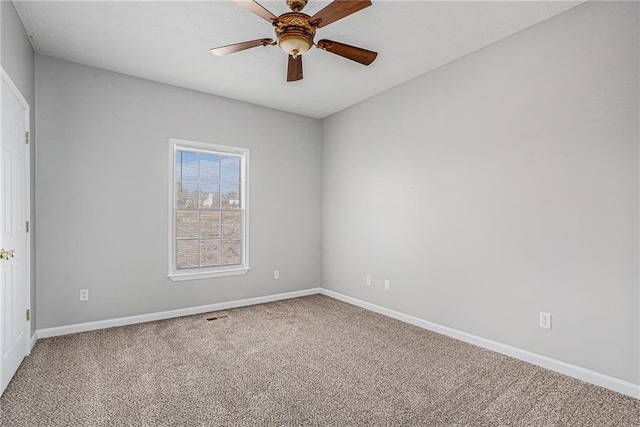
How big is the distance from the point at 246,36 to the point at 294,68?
56cm

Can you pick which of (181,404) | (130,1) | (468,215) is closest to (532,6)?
(468,215)

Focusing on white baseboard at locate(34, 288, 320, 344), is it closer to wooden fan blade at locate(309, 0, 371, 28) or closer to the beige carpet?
→ the beige carpet

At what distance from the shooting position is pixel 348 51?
254 centimetres

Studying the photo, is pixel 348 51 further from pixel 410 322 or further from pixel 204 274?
pixel 204 274

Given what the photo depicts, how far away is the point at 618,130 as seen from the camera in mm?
2348

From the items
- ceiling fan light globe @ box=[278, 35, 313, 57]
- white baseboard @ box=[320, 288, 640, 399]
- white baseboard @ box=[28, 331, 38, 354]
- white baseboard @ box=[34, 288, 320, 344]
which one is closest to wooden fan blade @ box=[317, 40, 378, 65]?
ceiling fan light globe @ box=[278, 35, 313, 57]

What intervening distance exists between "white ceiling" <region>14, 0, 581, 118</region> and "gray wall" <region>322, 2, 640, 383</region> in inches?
12.2

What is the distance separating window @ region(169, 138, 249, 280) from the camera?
4121mm

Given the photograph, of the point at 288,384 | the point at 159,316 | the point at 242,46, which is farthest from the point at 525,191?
the point at 159,316

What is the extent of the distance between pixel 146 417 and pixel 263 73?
3.20 metres

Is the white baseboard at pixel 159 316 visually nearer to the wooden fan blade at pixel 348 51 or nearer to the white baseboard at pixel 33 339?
the white baseboard at pixel 33 339

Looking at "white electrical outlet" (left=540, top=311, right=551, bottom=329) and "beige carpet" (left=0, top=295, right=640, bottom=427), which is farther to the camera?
"white electrical outlet" (left=540, top=311, right=551, bottom=329)

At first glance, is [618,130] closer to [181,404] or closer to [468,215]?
[468,215]

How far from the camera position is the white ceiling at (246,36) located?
2559 mm
